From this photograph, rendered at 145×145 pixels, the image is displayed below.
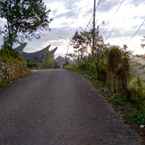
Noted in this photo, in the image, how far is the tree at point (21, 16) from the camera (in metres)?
39.5

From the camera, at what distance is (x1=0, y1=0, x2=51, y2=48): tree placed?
3949 cm

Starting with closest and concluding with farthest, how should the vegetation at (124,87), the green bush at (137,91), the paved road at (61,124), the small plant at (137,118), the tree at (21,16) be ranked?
the paved road at (61,124) → the small plant at (137,118) → the vegetation at (124,87) → the green bush at (137,91) → the tree at (21,16)

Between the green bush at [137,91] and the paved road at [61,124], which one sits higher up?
the green bush at [137,91]

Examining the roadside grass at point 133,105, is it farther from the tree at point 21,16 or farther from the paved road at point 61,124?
the tree at point 21,16

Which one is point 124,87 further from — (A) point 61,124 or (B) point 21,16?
(B) point 21,16

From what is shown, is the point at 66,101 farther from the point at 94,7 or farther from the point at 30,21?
the point at 94,7

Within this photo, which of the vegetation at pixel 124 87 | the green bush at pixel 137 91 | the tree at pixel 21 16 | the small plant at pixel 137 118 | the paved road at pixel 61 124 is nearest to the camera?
the paved road at pixel 61 124

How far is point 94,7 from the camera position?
148 feet

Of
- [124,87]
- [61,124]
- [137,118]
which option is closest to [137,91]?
[124,87]

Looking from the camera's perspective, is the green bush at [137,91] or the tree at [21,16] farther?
the tree at [21,16]

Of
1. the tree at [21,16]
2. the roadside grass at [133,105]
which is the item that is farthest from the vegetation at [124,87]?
the tree at [21,16]

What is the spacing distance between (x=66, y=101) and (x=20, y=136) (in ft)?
22.9

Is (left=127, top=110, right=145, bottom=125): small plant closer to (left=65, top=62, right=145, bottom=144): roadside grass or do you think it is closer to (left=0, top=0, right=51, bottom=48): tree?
(left=65, top=62, right=145, bottom=144): roadside grass

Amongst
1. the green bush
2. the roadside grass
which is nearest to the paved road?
the roadside grass
